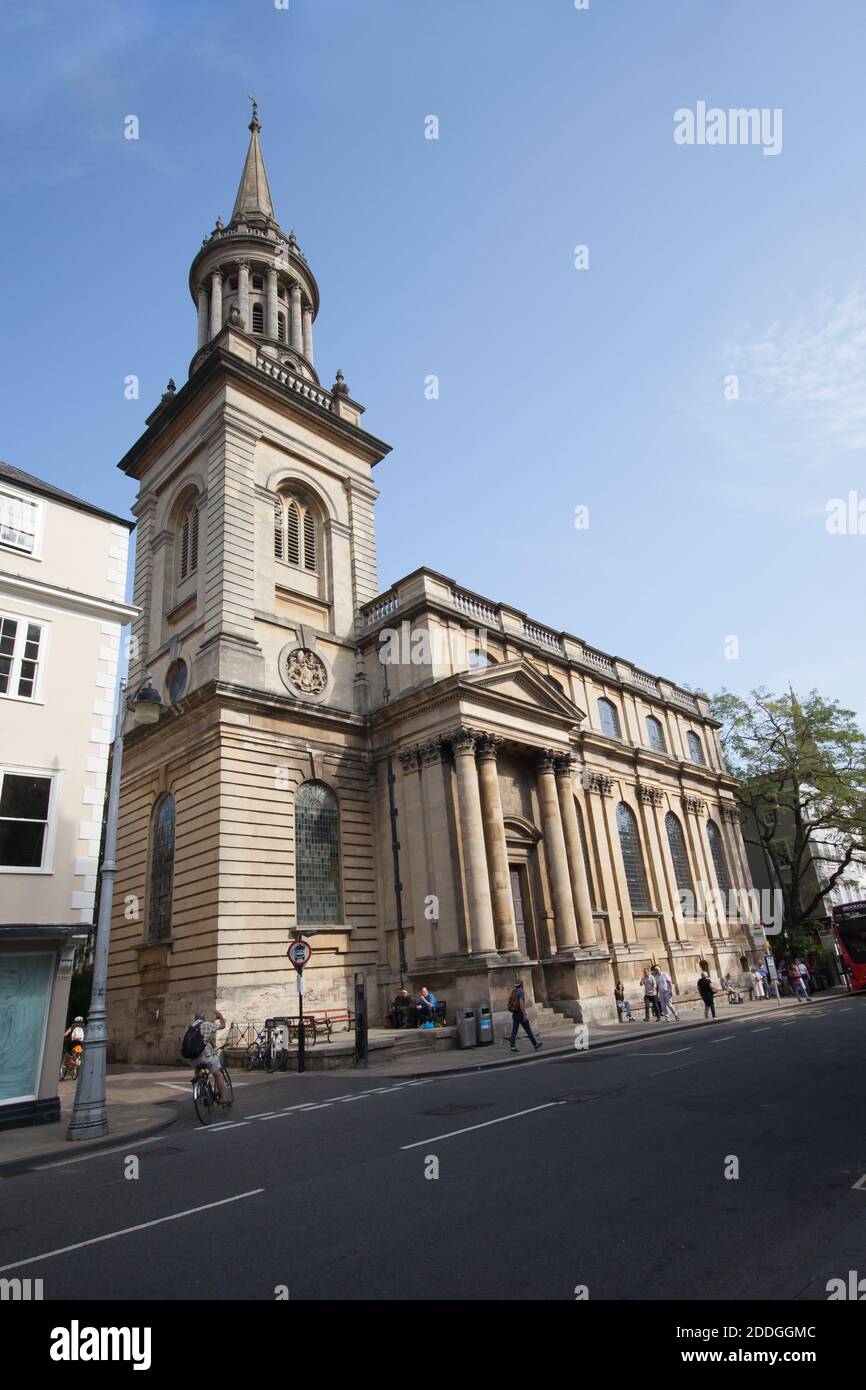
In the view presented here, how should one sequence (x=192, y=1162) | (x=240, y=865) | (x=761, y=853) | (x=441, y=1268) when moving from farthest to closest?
(x=761, y=853), (x=240, y=865), (x=192, y=1162), (x=441, y=1268)

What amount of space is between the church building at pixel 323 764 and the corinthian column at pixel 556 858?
8 cm

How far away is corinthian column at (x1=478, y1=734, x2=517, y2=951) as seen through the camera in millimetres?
24828

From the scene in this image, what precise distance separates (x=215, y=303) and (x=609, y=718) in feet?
90.2

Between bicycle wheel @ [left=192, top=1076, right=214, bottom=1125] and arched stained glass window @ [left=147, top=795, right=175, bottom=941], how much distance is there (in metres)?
12.4

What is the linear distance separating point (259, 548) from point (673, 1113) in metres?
23.1

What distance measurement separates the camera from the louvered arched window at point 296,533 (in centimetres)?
3019

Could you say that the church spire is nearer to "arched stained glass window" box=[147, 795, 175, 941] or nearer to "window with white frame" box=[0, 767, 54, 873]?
"arched stained glass window" box=[147, 795, 175, 941]

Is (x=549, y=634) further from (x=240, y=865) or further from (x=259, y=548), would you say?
(x=240, y=865)

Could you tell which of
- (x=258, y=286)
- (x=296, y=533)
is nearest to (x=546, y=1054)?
(x=296, y=533)

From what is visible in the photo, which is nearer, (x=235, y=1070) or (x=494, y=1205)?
(x=494, y=1205)

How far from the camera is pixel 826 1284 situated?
14.7 feet

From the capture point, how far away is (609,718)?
130ft
